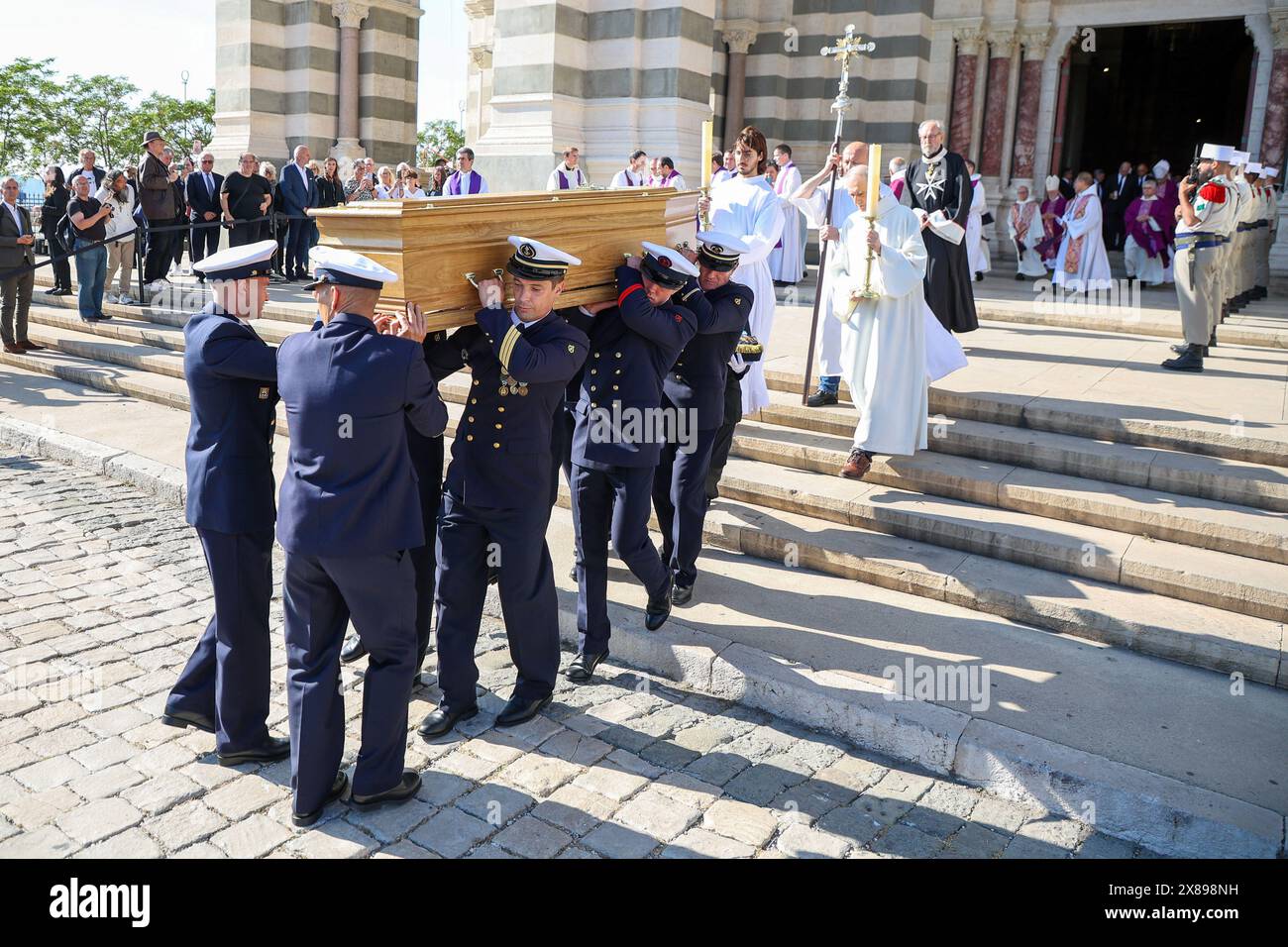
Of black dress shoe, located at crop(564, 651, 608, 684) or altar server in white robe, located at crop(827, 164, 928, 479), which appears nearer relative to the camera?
black dress shoe, located at crop(564, 651, 608, 684)

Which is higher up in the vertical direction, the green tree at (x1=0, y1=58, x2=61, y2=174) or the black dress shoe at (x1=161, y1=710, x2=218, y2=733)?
the green tree at (x1=0, y1=58, x2=61, y2=174)

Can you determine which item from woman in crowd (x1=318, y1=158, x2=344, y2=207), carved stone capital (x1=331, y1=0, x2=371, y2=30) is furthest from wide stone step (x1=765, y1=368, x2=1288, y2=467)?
carved stone capital (x1=331, y1=0, x2=371, y2=30)

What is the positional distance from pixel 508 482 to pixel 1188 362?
756cm

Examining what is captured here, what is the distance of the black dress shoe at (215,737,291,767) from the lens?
4.23 m

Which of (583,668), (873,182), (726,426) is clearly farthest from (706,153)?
(583,668)

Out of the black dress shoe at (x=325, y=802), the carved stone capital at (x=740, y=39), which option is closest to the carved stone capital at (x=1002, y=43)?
the carved stone capital at (x=740, y=39)

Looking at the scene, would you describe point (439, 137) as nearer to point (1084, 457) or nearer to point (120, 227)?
point (120, 227)

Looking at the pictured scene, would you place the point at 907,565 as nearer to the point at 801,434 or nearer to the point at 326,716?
the point at 801,434

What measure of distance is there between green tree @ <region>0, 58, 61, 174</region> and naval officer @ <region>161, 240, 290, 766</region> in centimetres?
4295

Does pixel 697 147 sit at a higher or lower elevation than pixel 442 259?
higher

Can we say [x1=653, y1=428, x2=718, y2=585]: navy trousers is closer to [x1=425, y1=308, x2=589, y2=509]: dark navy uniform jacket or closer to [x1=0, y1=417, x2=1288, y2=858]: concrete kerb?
[x1=0, y1=417, x2=1288, y2=858]: concrete kerb

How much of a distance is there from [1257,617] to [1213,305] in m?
5.76

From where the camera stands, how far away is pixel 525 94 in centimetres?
1370

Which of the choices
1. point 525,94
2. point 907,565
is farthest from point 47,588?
point 525,94
